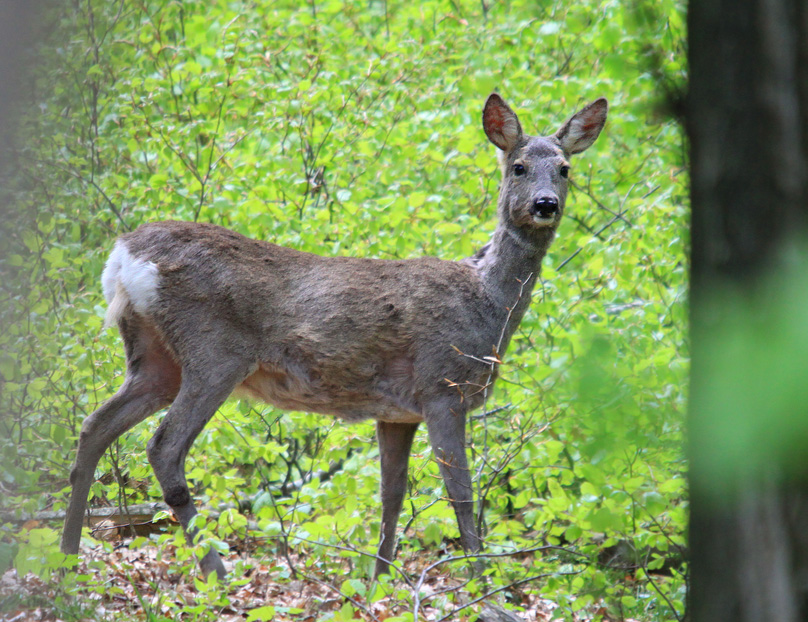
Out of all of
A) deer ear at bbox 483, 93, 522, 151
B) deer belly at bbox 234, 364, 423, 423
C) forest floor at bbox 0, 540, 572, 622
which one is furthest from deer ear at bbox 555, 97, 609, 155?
forest floor at bbox 0, 540, 572, 622

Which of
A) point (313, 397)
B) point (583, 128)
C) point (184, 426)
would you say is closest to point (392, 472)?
point (313, 397)

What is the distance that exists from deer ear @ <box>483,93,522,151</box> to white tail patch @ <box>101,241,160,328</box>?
2.76 metres

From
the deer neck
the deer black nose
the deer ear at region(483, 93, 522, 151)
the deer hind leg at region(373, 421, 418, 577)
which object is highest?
the deer ear at region(483, 93, 522, 151)

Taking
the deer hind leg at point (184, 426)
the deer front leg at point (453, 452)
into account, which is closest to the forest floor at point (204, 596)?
the deer hind leg at point (184, 426)

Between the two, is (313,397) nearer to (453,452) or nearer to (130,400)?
(453,452)

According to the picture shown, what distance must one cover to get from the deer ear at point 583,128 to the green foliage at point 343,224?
184 mm

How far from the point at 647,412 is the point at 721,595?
1.52 feet

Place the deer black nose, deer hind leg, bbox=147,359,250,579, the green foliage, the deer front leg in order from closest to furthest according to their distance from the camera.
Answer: the green foliage
deer hind leg, bbox=147,359,250,579
the deer front leg
the deer black nose

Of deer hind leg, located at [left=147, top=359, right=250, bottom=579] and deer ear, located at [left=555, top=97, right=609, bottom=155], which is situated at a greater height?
deer ear, located at [left=555, top=97, right=609, bottom=155]

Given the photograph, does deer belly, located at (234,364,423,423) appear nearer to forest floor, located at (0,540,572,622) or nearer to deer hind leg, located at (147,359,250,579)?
deer hind leg, located at (147,359,250,579)

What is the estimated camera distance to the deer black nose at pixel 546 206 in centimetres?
591

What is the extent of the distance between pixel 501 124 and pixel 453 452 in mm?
2590

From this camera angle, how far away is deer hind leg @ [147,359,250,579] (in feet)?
17.6

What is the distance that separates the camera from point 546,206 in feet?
19.4
